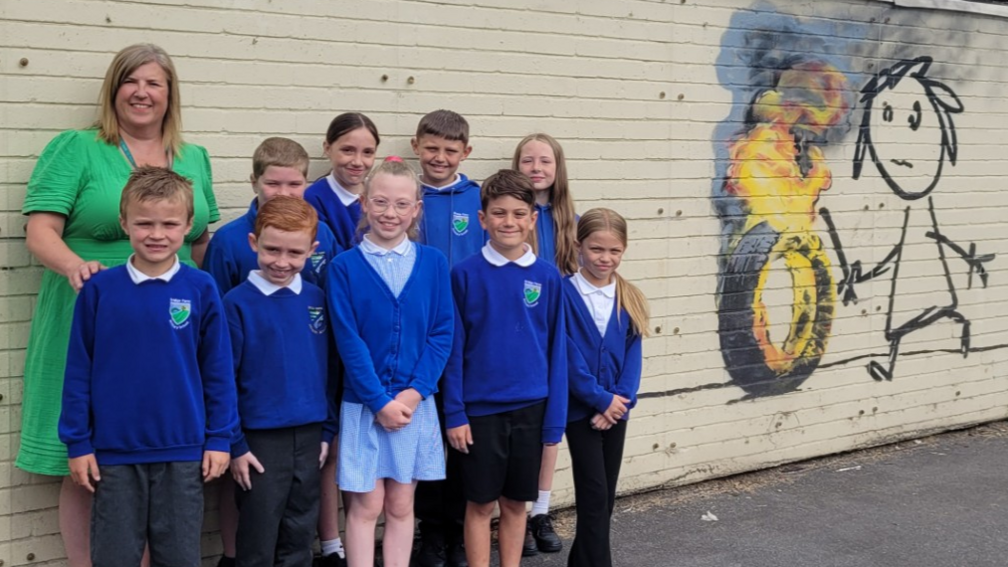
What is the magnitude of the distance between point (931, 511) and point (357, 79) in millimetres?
3696

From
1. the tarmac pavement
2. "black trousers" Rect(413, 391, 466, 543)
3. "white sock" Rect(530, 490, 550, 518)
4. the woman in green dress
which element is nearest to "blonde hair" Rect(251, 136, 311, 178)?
the woman in green dress

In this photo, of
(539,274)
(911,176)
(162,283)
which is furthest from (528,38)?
(911,176)

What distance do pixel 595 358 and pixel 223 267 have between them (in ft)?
5.09

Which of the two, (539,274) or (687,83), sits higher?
(687,83)

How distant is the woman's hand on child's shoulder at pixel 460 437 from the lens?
14.4 feet

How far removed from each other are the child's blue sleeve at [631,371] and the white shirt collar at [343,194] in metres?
1.29

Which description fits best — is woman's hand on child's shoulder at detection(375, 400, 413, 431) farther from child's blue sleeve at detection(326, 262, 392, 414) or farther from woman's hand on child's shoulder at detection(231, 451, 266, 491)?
woman's hand on child's shoulder at detection(231, 451, 266, 491)

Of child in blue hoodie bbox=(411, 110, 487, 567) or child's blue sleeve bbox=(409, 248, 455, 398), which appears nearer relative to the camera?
child's blue sleeve bbox=(409, 248, 455, 398)

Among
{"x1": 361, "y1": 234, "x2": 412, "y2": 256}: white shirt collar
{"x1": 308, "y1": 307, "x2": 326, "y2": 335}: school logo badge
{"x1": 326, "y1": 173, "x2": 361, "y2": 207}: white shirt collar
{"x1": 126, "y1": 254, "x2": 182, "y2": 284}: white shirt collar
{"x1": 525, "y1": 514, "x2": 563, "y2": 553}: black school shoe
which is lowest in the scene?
{"x1": 525, "y1": 514, "x2": 563, "y2": 553}: black school shoe

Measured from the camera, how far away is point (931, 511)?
594cm

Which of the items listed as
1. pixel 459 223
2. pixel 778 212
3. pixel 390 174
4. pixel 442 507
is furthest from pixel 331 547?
pixel 778 212

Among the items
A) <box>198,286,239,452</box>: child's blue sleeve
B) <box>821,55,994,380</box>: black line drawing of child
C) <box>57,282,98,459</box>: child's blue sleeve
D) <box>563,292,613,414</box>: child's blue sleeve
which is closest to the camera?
<box>57,282,98,459</box>: child's blue sleeve

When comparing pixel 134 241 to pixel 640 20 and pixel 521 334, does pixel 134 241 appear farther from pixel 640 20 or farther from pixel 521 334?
pixel 640 20

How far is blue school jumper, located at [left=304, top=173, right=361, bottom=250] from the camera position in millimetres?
4719
